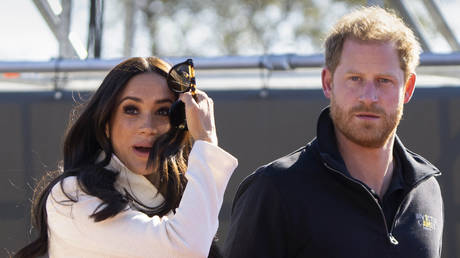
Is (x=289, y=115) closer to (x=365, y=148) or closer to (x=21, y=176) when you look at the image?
(x=365, y=148)

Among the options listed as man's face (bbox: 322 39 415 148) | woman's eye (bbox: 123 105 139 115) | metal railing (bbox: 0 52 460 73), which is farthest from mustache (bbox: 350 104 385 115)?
metal railing (bbox: 0 52 460 73)

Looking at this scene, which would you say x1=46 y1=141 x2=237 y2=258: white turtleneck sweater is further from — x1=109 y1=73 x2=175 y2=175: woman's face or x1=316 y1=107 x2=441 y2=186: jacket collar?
x1=316 y1=107 x2=441 y2=186: jacket collar

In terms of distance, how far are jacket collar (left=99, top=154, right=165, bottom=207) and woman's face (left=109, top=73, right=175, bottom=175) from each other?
26 millimetres

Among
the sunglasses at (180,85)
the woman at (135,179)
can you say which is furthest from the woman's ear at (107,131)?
the sunglasses at (180,85)

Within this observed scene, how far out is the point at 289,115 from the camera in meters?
3.56

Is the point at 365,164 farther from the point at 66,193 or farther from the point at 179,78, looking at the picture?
the point at 66,193

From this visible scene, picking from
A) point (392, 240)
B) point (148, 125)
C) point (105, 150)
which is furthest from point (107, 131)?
point (392, 240)

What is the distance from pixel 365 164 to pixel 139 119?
0.79 metres

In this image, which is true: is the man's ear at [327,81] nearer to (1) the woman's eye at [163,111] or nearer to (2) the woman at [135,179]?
(2) the woman at [135,179]

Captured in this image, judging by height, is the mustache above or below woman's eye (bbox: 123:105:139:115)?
above

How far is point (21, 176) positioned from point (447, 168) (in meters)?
1.86

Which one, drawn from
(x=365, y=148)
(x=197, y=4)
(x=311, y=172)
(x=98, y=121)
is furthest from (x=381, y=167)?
(x=197, y=4)

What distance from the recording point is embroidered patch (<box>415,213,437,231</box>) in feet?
9.06

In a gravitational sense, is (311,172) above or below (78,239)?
above
